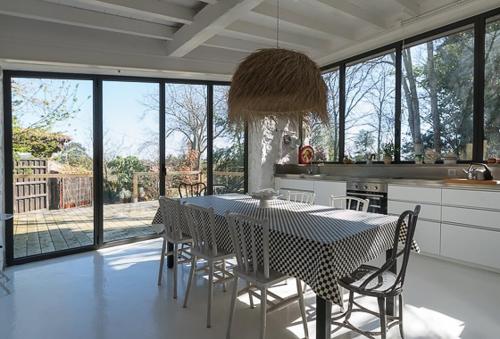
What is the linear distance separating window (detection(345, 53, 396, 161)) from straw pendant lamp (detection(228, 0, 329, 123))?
259cm

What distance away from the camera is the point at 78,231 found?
14.2 ft

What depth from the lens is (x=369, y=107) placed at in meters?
4.91

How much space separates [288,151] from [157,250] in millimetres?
2977

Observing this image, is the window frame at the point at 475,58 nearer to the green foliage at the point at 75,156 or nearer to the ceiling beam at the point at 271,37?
the ceiling beam at the point at 271,37

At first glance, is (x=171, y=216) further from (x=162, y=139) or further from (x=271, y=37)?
(x=271, y=37)

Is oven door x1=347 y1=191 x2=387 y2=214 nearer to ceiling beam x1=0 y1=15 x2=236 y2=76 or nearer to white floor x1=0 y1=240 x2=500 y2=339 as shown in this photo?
white floor x1=0 y1=240 x2=500 y2=339

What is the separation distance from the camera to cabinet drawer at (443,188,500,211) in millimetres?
3105

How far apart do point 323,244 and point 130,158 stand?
3.64 m

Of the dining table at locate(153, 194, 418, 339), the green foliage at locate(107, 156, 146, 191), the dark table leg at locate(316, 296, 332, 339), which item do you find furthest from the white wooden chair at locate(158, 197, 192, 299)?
the green foliage at locate(107, 156, 146, 191)

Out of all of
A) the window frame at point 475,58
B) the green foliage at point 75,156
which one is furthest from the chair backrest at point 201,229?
the window frame at point 475,58

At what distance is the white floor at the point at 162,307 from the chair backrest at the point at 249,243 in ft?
1.72

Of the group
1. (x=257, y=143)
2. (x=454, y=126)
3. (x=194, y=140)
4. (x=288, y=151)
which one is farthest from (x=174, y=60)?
(x=454, y=126)

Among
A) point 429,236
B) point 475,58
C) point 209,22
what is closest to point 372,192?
point 429,236

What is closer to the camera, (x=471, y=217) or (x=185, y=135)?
(x=471, y=217)
